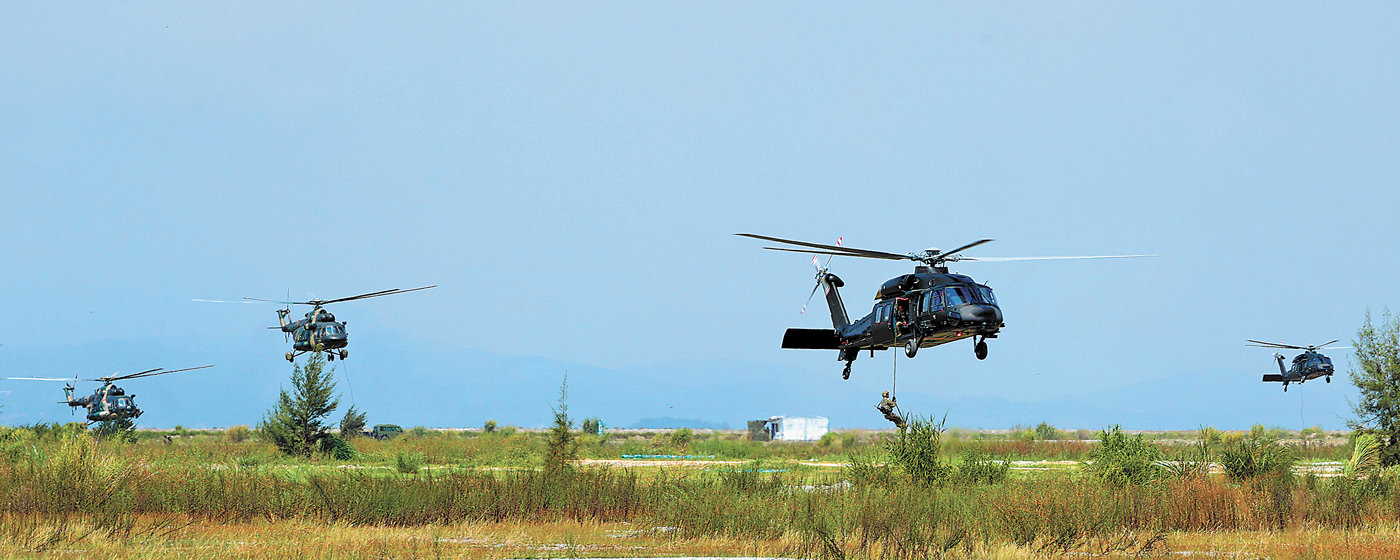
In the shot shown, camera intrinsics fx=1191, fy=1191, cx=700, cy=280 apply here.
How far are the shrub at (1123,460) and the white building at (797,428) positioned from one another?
6899 cm

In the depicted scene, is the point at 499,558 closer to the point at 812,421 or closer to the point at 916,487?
the point at 916,487

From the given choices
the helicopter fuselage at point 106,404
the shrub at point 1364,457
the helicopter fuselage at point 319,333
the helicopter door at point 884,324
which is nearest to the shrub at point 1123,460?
the shrub at point 1364,457

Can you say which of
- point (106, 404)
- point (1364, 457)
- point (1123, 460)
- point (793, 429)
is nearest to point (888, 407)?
point (1123, 460)

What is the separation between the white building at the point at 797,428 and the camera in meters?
100

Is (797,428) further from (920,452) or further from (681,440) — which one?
(920,452)

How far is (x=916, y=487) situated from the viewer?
86.0ft

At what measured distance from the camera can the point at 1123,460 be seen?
29.9 m

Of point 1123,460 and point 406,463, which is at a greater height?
point 1123,460

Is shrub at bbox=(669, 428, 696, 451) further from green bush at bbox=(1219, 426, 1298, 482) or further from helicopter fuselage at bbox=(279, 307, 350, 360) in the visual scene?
green bush at bbox=(1219, 426, 1298, 482)

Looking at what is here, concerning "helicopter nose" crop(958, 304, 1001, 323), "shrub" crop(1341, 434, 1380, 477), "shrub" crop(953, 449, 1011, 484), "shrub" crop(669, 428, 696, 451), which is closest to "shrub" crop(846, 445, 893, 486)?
"shrub" crop(953, 449, 1011, 484)

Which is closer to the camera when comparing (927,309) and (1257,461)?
(927,309)

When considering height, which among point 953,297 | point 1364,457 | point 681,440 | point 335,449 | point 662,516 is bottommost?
point 662,516

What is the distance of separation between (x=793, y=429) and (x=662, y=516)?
76510 millimetres

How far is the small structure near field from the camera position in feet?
329
